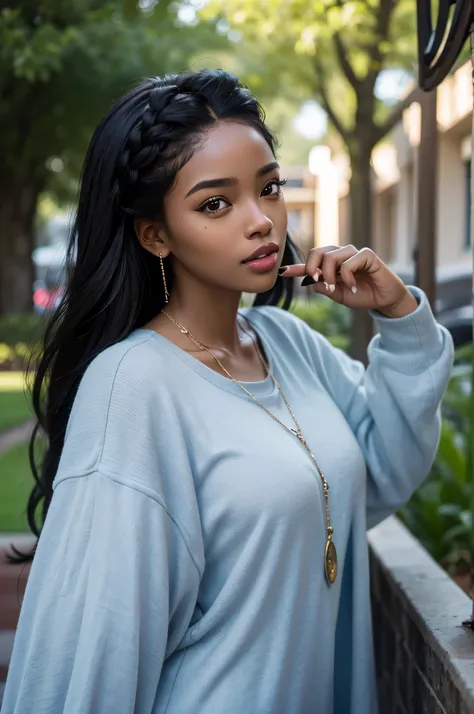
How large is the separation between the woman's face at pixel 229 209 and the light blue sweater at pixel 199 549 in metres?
0.20

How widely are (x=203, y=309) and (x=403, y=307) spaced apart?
1.40 feet

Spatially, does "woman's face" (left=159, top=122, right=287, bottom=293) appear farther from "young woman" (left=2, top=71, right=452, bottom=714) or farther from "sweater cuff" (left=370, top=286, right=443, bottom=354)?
"sweater cuff" (left=370, top=286, right=443, bottom=354)

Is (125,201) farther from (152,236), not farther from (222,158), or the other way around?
(222,158)

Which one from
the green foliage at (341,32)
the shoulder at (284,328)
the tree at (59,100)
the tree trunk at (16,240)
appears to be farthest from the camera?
the tree trunk at (16,240)

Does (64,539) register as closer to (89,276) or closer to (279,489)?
(279,489)

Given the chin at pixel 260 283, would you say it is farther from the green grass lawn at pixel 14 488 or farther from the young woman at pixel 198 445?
the green grass lawn at pixel 14 488

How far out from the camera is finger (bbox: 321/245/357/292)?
6.44 feet

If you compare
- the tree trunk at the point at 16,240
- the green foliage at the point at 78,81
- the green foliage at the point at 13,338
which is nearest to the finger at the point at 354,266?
the green foliage at the point at 78,81

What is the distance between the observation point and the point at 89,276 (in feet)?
6.67

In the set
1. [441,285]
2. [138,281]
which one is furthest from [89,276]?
[441,285]

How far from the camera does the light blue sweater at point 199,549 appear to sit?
1698 mm

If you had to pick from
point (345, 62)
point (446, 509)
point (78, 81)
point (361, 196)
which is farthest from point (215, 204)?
point (78, 81)

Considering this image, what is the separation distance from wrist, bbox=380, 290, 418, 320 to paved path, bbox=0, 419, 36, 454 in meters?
6.46

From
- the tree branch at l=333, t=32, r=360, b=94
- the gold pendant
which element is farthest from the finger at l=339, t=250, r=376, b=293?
the tree branch at l=333, t=32, r=360, b=94
